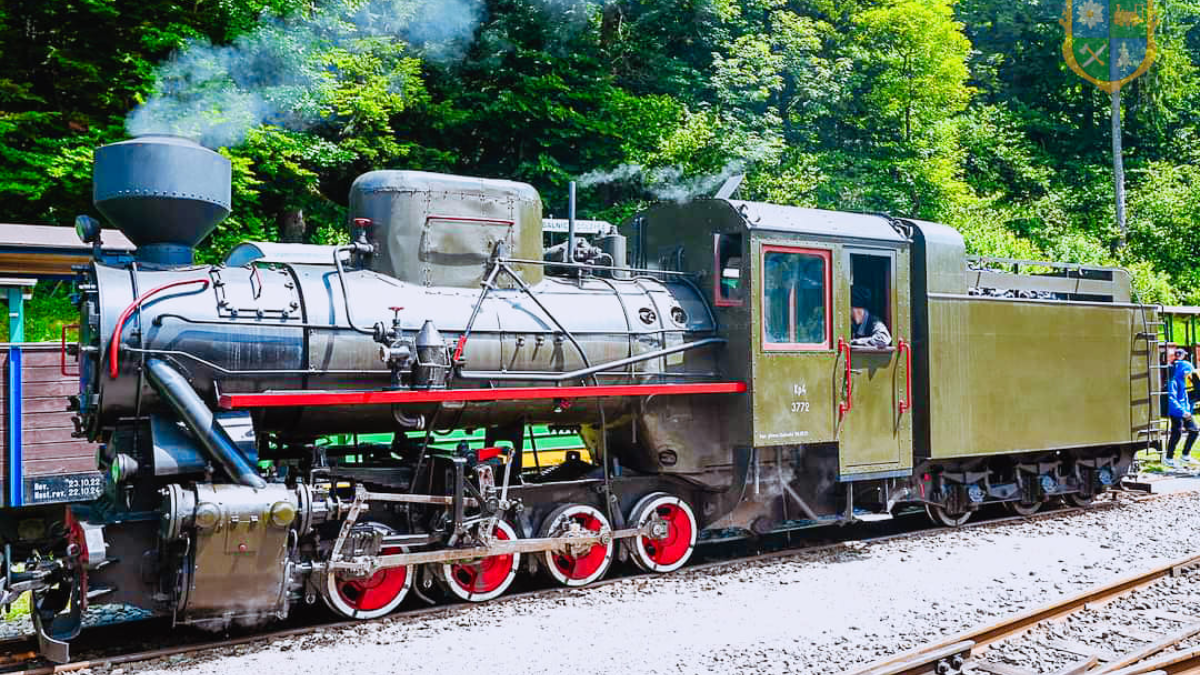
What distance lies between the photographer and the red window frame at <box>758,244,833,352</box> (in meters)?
7.79

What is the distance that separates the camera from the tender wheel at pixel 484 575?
6797 millimetres

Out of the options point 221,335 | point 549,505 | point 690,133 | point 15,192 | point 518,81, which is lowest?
point 549,505

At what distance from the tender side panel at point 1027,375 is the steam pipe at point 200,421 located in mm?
6308

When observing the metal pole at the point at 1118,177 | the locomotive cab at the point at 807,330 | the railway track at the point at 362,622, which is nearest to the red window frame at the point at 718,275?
the locomotive cab at the point at 807,330

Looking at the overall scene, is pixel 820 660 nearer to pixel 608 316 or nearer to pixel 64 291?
pixel 608 316

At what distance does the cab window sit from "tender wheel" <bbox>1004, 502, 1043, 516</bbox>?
12.4 ft

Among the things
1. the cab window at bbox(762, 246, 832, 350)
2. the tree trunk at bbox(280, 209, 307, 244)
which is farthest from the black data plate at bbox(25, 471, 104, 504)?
the tree trunk at bbox(280, 209, 307, 244)

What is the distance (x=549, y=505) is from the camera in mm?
7395

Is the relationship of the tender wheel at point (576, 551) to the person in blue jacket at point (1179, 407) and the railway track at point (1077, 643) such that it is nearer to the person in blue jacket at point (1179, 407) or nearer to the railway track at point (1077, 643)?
the railway track at point (1077, 643)

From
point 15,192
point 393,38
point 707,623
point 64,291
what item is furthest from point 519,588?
point 393,38

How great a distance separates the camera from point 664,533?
7797 millimetres

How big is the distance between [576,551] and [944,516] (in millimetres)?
4536

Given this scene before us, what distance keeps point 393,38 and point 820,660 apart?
1616 centimetres

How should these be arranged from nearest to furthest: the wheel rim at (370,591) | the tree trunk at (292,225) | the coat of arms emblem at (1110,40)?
the wheel rim at (370,591), the tree trunk at (292,225), the coat of arms emblem at (1110,40)
